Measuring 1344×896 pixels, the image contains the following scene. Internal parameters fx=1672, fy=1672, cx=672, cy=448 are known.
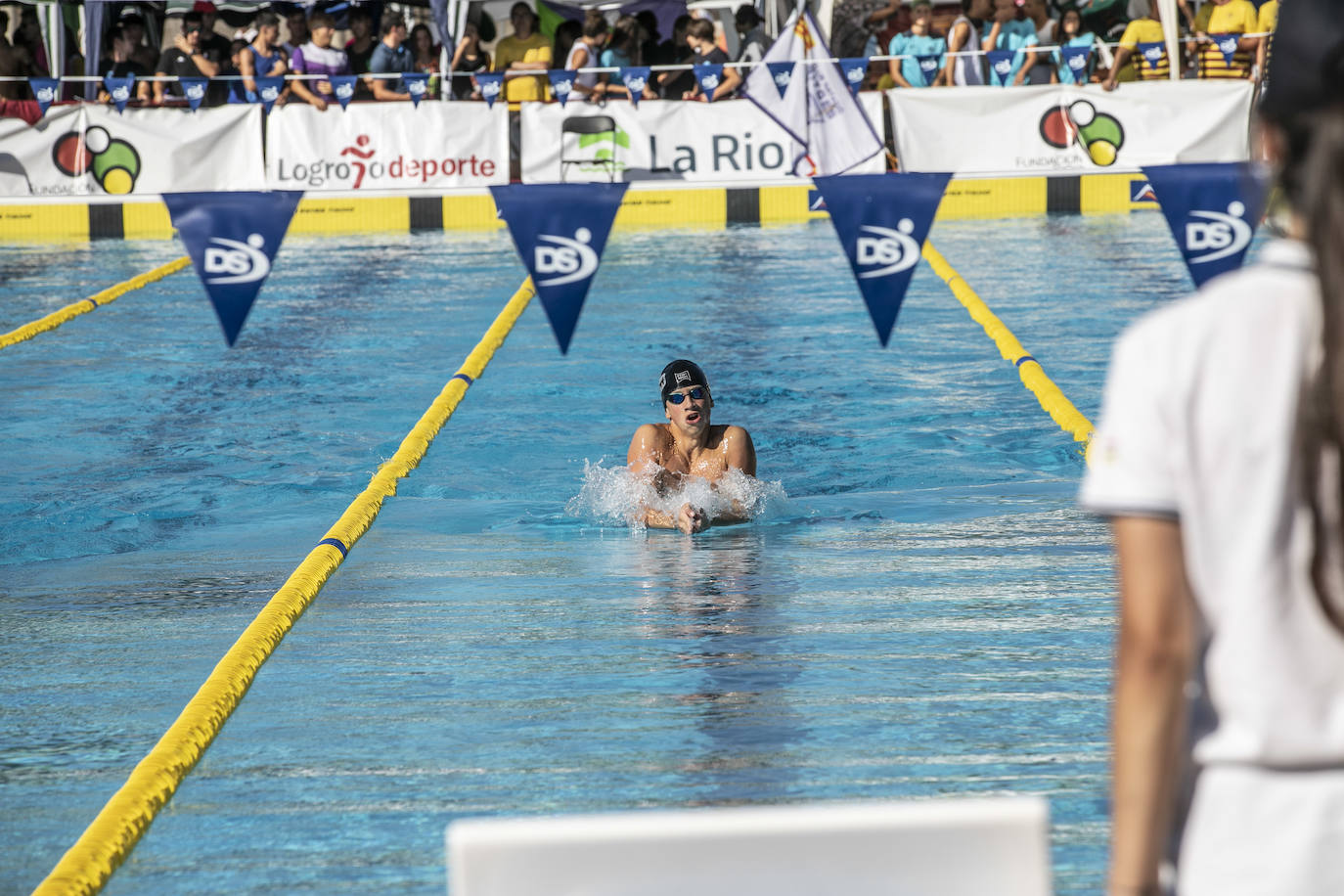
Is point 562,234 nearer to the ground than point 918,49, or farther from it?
nearer to the ground

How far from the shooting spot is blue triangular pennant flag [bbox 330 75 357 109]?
16016mm

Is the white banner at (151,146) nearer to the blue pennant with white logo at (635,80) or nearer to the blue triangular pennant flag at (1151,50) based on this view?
the blue pennant with white logo at (635,80)

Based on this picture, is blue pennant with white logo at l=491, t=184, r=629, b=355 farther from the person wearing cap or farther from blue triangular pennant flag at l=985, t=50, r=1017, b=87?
blue triangular pennant flag at l=985, t=50, r=1017, b=87

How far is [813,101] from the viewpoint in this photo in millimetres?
14695

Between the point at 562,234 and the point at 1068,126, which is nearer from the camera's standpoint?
the point at 562,234

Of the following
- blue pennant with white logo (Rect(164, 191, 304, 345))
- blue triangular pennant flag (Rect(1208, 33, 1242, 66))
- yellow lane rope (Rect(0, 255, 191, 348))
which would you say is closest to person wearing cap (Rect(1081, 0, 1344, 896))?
blue pennant with white logo (Rect(164, 191, 304, 345))

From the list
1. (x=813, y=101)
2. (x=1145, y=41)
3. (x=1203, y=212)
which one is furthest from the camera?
(x=1145, y=41)

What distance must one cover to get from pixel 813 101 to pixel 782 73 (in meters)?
0.38

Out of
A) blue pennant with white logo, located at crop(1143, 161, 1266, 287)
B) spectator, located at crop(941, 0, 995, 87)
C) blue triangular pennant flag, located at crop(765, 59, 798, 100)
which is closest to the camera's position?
blue pennant with white logo, located at crop(1143, 161, 1266, 287)

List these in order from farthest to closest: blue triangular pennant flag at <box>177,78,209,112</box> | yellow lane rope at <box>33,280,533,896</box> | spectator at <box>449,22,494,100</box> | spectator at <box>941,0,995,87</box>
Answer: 1. spectator at <box>449,22,494,100</box>
2. spectator at <box>941,0,995,87</box>
3. blue triangular pennant flag at <box>177,78,209,112</box>
4. yellow lane rope at <box>33,280,533,896</box>

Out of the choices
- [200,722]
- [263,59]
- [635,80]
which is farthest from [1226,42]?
[200,722]

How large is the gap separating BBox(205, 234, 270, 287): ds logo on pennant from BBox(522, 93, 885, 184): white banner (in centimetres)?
880

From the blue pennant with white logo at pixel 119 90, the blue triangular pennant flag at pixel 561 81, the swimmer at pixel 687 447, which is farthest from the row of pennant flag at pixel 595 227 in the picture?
the blue pennant with white logo at pixel 119 90

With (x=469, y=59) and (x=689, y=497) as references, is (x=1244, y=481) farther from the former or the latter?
(x=469, y=59)
